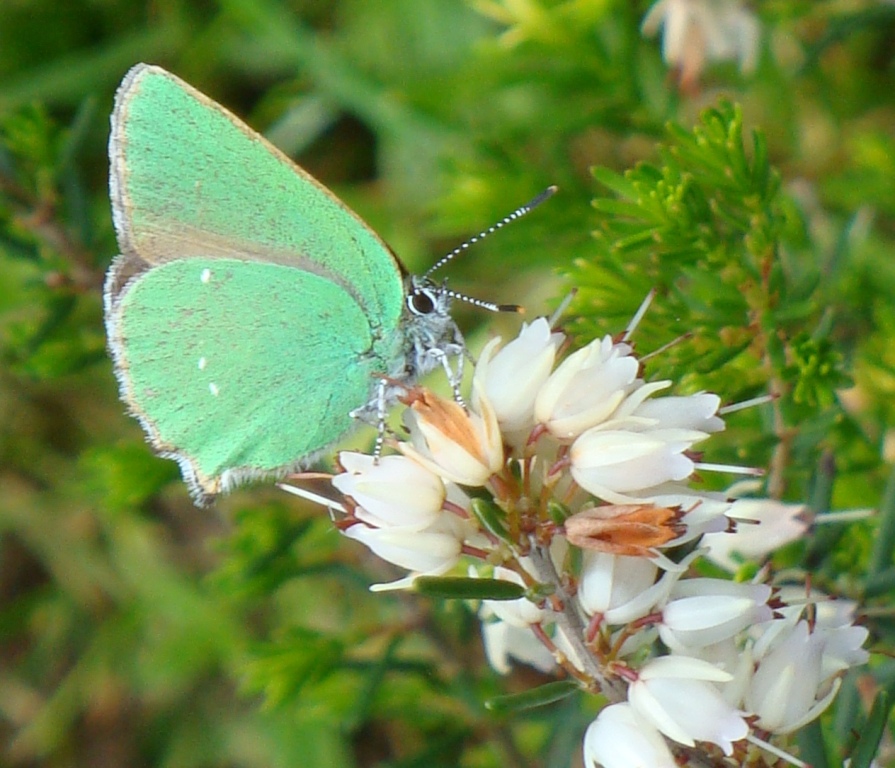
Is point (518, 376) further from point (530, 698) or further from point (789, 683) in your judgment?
point (789, 683)

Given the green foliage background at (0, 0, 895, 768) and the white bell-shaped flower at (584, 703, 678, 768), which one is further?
the green foliage background at (0, 0, 895, 768)

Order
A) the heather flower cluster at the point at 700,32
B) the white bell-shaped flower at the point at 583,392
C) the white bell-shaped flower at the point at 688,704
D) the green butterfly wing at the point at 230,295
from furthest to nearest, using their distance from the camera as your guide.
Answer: the heather flower cluster at the point at 700,32 < the green butterfly wing at the point at 230,295 < the white bell-shaped flower at the point at 583,392 < the white bell-shaped flower at the point at 688,704

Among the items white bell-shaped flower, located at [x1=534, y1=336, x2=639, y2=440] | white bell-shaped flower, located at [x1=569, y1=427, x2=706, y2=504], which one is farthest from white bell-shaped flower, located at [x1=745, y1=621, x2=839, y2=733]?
white bell-shaped flower, located at [x1=534, y1=336, x2=639, y2=440]

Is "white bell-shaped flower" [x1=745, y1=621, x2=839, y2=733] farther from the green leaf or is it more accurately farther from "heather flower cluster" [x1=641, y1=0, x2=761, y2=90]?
"heather flower cluster" [x1=641, y1=0, x2=761, y2=90]

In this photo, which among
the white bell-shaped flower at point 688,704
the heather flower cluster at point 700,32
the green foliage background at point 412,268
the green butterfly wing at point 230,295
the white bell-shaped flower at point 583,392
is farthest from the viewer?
the heather flower cluster at point 700,32

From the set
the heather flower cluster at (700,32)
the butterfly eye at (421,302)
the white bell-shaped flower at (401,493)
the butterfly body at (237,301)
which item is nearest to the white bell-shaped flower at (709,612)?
the white bell-shaped flower at (401,493)

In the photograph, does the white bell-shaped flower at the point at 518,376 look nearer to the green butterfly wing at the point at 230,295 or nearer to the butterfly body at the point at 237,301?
the butterfly body at the point at 237,301
